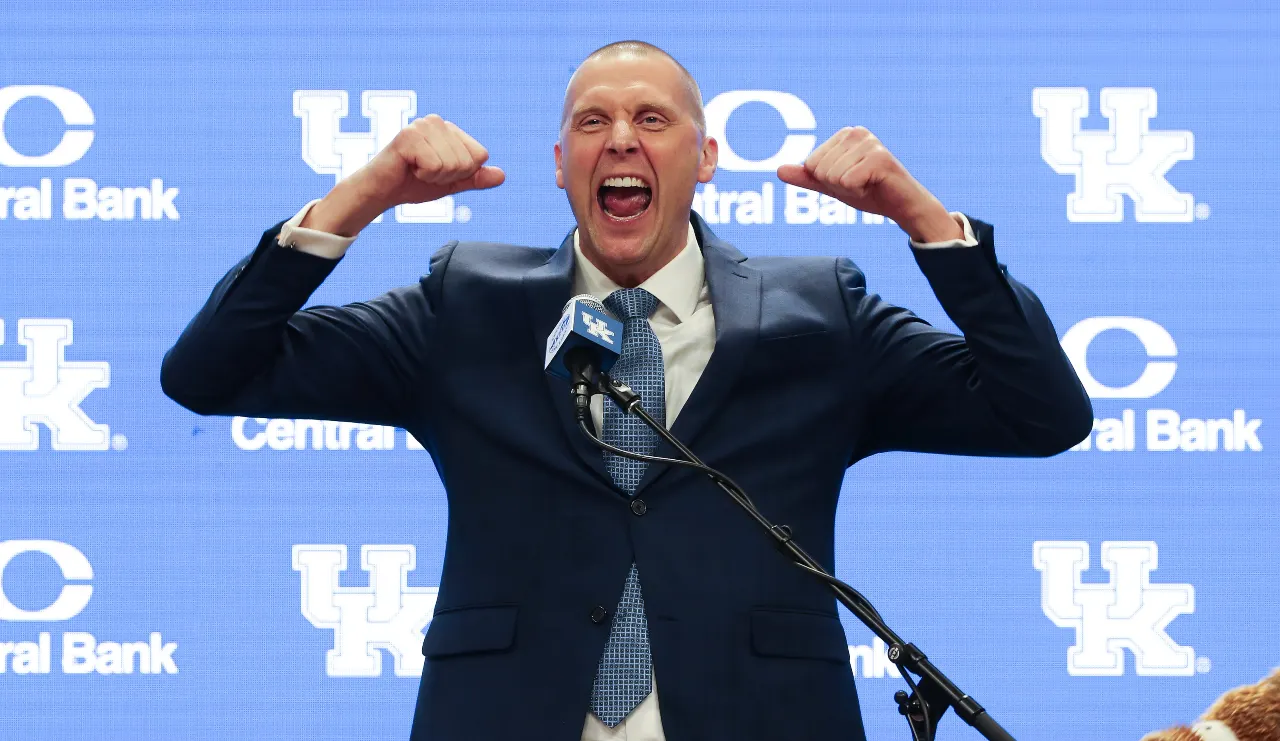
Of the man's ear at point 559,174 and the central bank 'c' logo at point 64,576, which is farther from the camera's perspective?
the central bank 'c' logo at point 64,576

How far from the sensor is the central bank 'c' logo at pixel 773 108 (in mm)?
3467

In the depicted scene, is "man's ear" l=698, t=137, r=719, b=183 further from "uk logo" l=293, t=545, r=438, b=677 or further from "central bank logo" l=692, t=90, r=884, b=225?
"uk logo" l=293, t=545, r=438, b=677

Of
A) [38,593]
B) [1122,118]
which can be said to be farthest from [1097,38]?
[38,593]

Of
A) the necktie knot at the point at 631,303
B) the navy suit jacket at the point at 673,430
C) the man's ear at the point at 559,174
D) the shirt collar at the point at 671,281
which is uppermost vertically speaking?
the man's ear at the point at 559,174

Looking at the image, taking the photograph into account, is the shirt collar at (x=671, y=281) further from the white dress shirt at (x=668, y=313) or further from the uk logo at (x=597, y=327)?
the uk logo at (x=597, y=327)

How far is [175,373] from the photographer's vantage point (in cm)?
233

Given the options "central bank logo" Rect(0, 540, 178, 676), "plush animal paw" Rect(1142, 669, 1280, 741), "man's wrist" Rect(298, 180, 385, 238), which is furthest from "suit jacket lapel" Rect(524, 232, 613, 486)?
"central bank logo" Rect(0, 540, 178, 676)

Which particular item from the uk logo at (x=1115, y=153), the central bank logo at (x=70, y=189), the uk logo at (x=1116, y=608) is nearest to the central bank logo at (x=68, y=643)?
the central bank logo at (x=70, y=189)

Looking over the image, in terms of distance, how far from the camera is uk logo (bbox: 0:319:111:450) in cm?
341

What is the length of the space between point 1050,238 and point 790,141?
0.59m

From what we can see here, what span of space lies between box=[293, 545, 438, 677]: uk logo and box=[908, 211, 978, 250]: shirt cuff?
1489 mm

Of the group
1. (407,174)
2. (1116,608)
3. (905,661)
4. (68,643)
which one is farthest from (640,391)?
(68,643)

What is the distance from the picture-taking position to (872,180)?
230 centimetres

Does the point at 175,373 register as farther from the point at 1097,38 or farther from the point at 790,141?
the point at 1097,38
